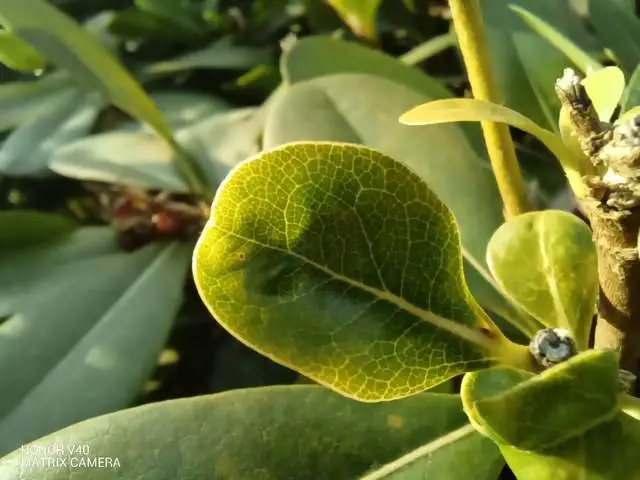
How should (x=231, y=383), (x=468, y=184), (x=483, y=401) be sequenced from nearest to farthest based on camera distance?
(x=483, y=401) < (x=468, y=184) < (x=231, y=383)

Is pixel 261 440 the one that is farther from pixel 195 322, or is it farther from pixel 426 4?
pixel 426 4

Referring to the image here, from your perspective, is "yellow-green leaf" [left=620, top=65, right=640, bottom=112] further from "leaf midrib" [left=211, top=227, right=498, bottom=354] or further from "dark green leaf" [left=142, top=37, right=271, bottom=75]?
"dark green leaf" [left=142, top=37, right=271, bottom=75]

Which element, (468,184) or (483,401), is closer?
(483,401)

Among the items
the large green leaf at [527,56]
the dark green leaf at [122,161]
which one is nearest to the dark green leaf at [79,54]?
the dark green leaf at [122,161]

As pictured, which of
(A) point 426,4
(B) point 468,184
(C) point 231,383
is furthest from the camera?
(A) point 426,4

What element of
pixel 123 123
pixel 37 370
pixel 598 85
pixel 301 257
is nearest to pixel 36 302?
pixel 37 370

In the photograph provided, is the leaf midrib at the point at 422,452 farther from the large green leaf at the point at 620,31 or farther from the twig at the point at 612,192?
the large green leaf at the point at 620,31
